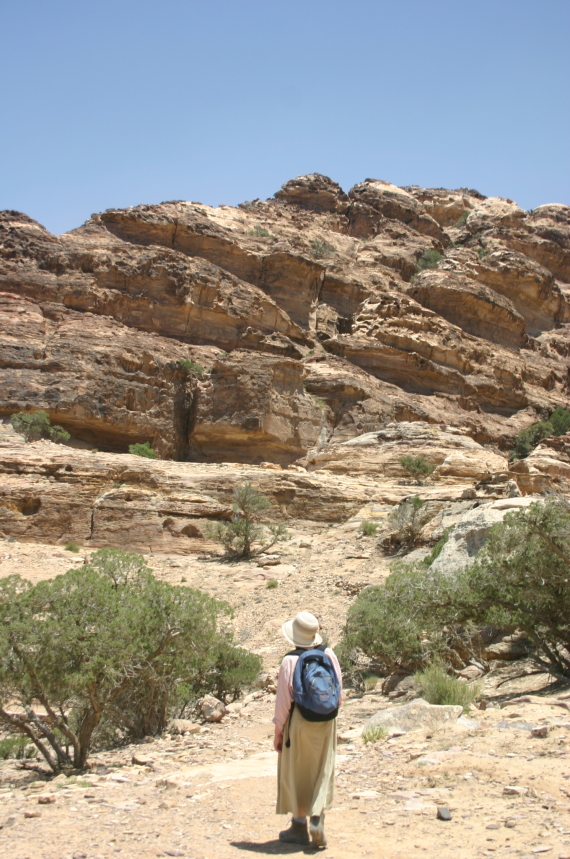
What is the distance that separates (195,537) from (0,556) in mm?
5498

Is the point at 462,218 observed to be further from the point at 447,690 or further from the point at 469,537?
the point at 447,690

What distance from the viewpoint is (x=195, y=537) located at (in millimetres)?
20047

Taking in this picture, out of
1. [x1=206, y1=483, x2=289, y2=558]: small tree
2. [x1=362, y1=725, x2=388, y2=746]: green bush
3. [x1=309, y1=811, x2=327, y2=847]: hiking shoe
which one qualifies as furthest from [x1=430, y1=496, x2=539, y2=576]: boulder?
[x1=309, y1=811, x2=327, y2=847]: hiking shoe

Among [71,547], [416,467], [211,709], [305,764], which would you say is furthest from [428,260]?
[305,764]

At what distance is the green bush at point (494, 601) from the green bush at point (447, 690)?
1.46 m

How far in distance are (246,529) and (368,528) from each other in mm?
3695

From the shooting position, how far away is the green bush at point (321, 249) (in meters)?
49.6

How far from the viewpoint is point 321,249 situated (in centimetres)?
5162

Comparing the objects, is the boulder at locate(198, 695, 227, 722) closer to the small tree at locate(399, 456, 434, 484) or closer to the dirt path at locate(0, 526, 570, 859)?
the dirt path at locate(0, 526, 570, 859)

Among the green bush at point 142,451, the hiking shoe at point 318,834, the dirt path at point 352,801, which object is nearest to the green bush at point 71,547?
the green bush at point 142,451

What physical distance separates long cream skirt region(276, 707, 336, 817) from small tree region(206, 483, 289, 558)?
14.8 metres

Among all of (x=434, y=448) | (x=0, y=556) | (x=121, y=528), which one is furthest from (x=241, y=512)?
(x=434, y=448)

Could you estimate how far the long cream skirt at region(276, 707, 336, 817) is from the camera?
4418 millimetres

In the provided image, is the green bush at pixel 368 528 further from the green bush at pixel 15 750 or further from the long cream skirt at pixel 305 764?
the long cream skirt at pixel 305 764
